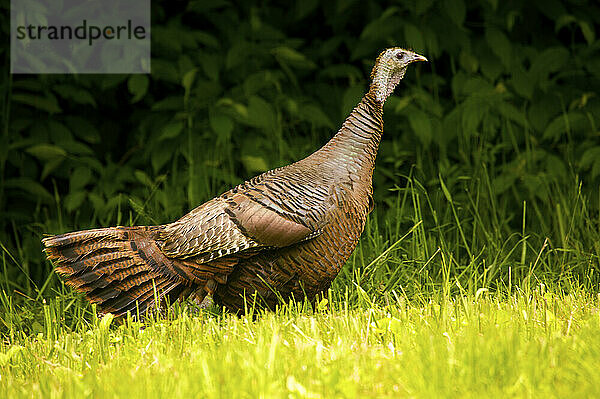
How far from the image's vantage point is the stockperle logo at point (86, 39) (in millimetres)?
5168

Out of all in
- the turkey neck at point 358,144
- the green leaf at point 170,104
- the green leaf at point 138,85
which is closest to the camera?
the turkey neck at point 358,144

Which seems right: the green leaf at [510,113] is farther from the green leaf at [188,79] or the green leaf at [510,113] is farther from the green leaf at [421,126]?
the green leaf at [188,79]

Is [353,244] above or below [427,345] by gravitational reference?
above

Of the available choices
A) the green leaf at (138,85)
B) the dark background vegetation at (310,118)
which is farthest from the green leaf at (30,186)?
the green leaf at (138,85)

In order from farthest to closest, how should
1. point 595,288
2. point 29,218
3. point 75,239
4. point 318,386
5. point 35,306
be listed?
point 29,218, point 35,306, point 595,288, point 75,239, point 318,386

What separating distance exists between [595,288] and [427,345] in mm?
1473

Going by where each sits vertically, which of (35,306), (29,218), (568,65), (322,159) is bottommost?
(35,306)

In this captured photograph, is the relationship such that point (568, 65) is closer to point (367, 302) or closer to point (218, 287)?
point (367, 302)

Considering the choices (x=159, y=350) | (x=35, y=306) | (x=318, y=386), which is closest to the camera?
(x=318, y=386)

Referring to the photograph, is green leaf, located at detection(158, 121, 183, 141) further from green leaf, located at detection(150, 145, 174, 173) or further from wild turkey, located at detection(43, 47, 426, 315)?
wild turkey, located at detection(43, 47, 426, 315)

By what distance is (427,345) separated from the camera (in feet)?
8.75

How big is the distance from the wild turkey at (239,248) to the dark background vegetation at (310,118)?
125 cm

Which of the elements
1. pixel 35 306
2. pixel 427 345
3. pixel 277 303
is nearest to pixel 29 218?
pixel 35 306

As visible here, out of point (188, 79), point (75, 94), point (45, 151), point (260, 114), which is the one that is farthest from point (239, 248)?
point (75, 94)
